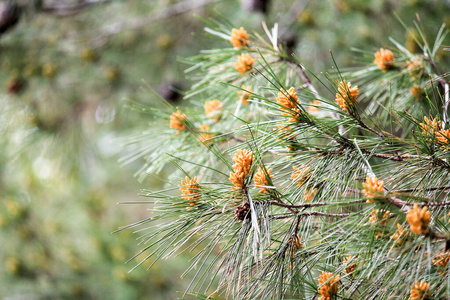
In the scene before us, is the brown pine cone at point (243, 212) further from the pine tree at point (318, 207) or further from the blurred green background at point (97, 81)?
the blurred green background at point (97, 81)

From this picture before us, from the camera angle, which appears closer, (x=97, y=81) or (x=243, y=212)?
(x=243, y=212)

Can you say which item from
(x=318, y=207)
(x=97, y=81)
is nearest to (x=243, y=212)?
(x=318, y=207)

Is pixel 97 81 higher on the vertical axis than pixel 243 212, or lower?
lower

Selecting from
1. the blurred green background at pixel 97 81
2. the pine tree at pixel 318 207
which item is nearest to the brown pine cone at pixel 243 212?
the pine tree at pixel 318 207

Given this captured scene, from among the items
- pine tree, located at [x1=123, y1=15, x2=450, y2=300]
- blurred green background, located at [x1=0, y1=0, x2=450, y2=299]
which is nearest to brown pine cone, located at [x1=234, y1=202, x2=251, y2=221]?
pine tree, located at [x1=123, y1=15, x2=450, y2=300]

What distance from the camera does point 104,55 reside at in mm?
1668

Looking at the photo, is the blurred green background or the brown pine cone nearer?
the brown pine cone

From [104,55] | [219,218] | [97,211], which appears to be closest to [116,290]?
[97,211]

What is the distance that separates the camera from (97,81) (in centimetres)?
Result: 171

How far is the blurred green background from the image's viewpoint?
154 cm

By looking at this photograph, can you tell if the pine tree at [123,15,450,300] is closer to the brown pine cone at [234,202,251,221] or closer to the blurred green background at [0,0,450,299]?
the brown pine cone at [234,202,251,221]

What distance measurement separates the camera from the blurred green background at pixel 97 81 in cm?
154

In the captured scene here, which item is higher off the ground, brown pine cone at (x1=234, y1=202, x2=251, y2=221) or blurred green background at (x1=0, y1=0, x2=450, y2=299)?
brown pine cone at (x1=234, y1=202, x2=251, y2=221)

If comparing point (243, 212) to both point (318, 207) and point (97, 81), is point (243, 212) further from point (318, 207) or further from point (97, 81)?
point (97, 81)
